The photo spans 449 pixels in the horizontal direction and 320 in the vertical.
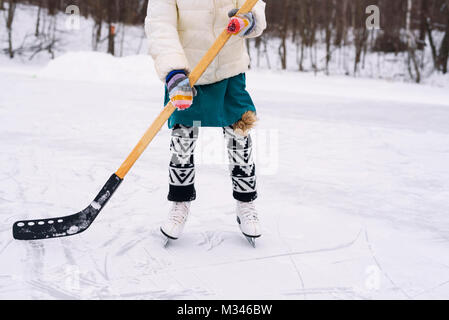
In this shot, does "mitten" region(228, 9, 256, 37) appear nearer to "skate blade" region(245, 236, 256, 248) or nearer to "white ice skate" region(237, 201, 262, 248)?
"white ice skate" region(237, 201, 262, 248)

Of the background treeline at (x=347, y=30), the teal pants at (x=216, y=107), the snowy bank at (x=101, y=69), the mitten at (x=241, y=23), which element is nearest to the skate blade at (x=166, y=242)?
the teal pants at (x=216, y=107)

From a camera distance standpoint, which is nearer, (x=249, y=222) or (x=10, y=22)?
(x=249, y=222)

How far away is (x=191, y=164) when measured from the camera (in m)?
1.84

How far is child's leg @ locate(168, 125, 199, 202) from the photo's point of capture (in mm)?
1784

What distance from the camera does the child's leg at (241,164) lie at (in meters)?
1.81

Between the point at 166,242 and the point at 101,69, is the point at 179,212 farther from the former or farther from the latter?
the point at 101,69

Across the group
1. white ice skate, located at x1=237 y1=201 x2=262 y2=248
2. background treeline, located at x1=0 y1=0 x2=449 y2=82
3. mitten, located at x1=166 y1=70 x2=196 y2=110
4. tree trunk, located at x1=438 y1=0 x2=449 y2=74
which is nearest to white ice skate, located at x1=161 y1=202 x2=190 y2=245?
white ice skate, located at x1=237 y1=201 x2=262 y2=248

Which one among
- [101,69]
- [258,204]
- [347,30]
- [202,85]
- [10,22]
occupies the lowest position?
[101,69]

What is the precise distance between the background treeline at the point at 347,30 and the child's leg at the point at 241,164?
9558 mm

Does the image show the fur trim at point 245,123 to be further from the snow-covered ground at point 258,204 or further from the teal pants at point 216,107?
the snow-covered ground at point 258,204

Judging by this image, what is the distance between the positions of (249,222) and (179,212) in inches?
11.3

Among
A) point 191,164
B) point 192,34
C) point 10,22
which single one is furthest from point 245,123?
point 10,22

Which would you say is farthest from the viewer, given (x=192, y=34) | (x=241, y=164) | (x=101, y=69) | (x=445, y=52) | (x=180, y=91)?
(x=445, y=52)
